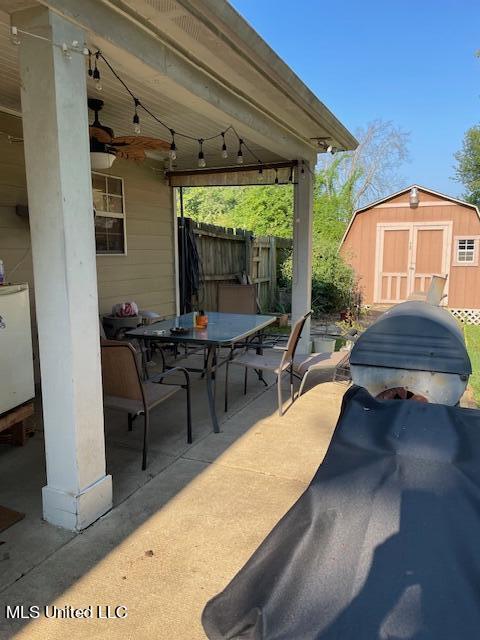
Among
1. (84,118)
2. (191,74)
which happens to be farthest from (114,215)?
(84,118)

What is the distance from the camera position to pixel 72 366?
7.55ft

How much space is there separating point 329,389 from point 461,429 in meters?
3.18

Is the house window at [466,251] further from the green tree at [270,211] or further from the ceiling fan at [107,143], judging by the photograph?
the ceiling fan at [107,143]

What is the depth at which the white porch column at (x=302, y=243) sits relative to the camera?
600cm

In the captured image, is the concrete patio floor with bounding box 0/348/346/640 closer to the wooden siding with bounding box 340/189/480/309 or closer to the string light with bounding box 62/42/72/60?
the string light with bounding box 62/42/72/60

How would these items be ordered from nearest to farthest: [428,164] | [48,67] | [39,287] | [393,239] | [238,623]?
[238,623] < [48,67] < [39,287] < [393,239] < [428,164]

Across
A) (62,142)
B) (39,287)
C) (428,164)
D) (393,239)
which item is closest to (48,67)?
(62,142)

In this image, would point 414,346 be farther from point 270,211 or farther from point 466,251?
point 270,211

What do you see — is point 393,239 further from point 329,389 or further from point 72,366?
point 72,366

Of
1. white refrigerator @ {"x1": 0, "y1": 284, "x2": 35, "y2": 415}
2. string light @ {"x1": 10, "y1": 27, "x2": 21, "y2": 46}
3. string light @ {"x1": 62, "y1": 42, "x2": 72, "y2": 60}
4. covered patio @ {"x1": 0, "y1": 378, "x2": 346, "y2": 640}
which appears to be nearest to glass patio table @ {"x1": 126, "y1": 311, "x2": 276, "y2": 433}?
covered patio @ {"x1": 0, "y1": 378, "x2": 346, "y2": 640}

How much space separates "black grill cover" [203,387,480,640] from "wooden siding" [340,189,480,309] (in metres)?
10.2

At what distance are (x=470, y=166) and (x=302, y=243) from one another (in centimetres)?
1861

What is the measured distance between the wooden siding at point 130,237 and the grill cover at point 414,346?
11.1 ft

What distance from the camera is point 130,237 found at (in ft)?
20.6
